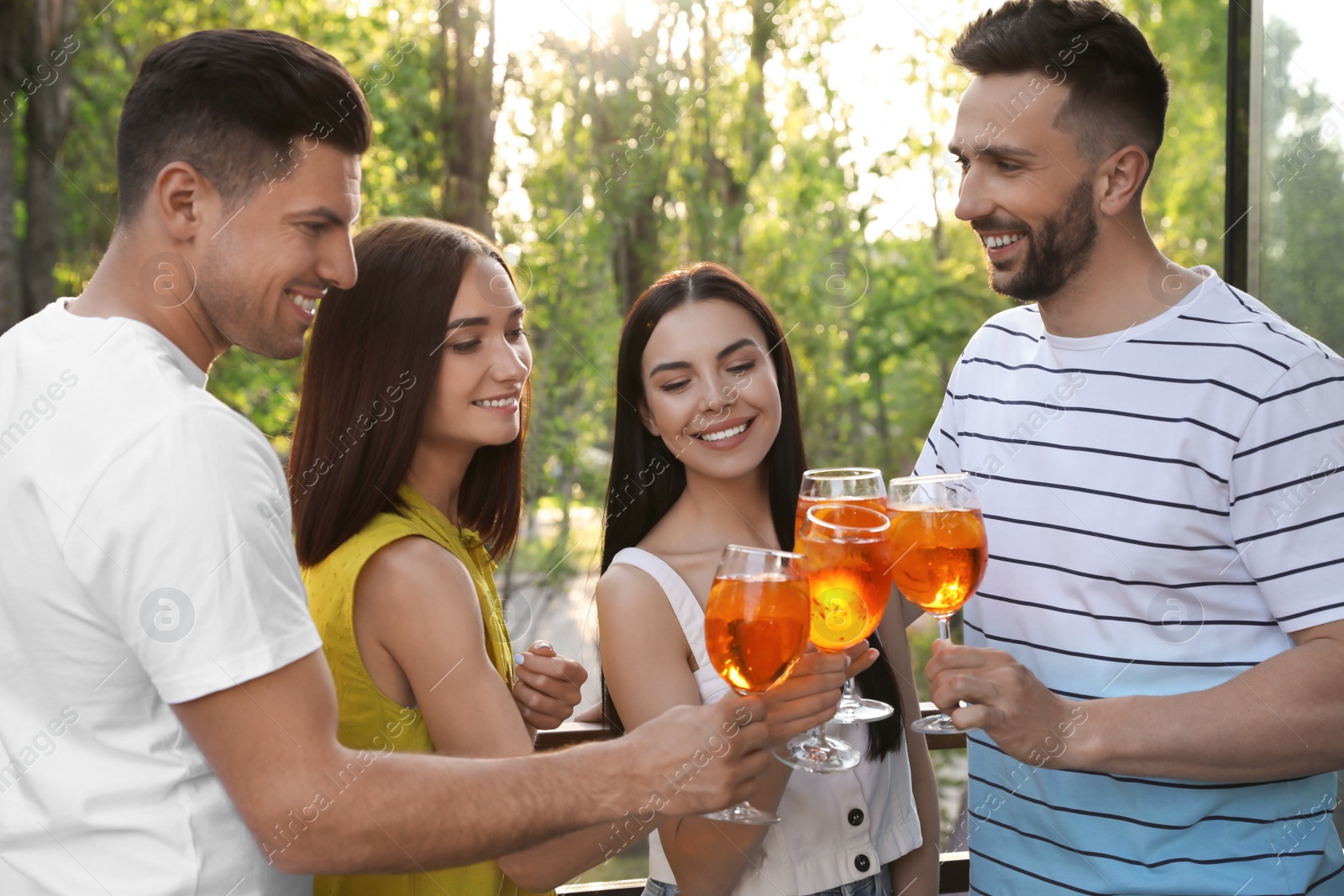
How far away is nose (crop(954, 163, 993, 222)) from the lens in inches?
87.0

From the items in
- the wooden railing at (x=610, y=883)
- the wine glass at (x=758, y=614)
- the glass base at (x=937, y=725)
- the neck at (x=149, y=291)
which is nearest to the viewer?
the neck at (x=149, y=291)

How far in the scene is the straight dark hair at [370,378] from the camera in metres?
2.00

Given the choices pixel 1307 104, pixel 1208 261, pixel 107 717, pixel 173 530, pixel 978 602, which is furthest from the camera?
pixel 1208 261

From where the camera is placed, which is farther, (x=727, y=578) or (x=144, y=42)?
(x=144, y=42)

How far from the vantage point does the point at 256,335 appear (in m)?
1.65

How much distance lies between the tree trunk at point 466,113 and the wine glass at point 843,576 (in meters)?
5.61

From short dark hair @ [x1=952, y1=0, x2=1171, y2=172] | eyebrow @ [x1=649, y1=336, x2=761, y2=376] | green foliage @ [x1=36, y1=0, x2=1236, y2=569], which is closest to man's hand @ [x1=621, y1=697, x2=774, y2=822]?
eyebrow @ [x1=649, y1=336, x2=761, y2=376]

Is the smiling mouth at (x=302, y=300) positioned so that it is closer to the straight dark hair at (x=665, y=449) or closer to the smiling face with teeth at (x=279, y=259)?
the smiling face with teeth at (x=279, y=259)

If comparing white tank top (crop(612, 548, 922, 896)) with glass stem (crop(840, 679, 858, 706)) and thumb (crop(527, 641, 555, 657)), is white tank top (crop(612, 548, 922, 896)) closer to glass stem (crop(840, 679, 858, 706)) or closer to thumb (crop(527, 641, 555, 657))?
glass stem (crop(840, 679, 858, 706))

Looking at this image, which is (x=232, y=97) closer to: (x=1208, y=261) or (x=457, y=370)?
(x=457, y=370)

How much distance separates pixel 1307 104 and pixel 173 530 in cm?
290

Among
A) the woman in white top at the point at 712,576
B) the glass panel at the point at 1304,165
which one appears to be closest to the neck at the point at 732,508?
the woman in white top at the point at 712,576

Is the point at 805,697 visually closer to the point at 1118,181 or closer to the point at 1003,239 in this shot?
the point at 1003,239

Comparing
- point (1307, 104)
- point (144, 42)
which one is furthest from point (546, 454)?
point (1307, 104)
